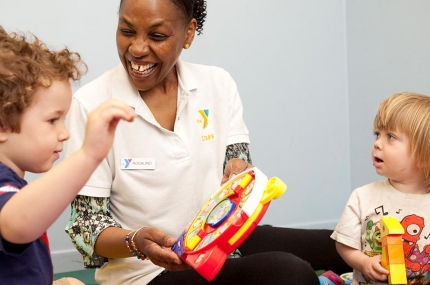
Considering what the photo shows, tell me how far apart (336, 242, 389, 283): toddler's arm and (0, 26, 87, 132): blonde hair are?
2.91 ft

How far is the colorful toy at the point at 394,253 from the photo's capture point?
1.53 m

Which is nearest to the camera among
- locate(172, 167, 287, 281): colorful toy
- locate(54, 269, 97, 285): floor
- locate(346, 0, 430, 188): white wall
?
locate(172, 167, 287, 281): colorful toy

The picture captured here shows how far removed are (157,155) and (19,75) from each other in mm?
607

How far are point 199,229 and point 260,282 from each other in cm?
27

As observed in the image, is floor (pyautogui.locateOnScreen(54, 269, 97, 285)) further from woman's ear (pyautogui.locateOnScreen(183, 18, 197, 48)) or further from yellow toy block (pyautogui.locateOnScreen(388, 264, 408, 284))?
yellow toy block (pyautogui.locateOnScreen(388, 264, 408, 284))

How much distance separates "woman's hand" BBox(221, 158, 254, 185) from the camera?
1.54m

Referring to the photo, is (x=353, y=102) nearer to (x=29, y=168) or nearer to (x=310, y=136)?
(x=310, y=136)

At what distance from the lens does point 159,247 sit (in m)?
1.31

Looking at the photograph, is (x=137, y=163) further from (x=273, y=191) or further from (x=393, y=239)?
(x=393, y=239)

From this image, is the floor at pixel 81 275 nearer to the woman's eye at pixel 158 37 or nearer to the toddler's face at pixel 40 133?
the woman's eye at pixel 158 37

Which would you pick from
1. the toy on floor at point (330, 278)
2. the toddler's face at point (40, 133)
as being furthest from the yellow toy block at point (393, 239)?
the toddler's face at point (40, 133)

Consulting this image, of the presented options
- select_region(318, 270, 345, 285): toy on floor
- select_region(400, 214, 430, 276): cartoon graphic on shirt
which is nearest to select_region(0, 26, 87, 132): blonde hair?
select_region(400, 214, 430, 276): cartoon graphic on shirt

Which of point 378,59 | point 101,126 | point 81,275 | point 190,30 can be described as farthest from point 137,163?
point 378,59

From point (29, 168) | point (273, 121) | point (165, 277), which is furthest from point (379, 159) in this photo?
point (273, 121)
